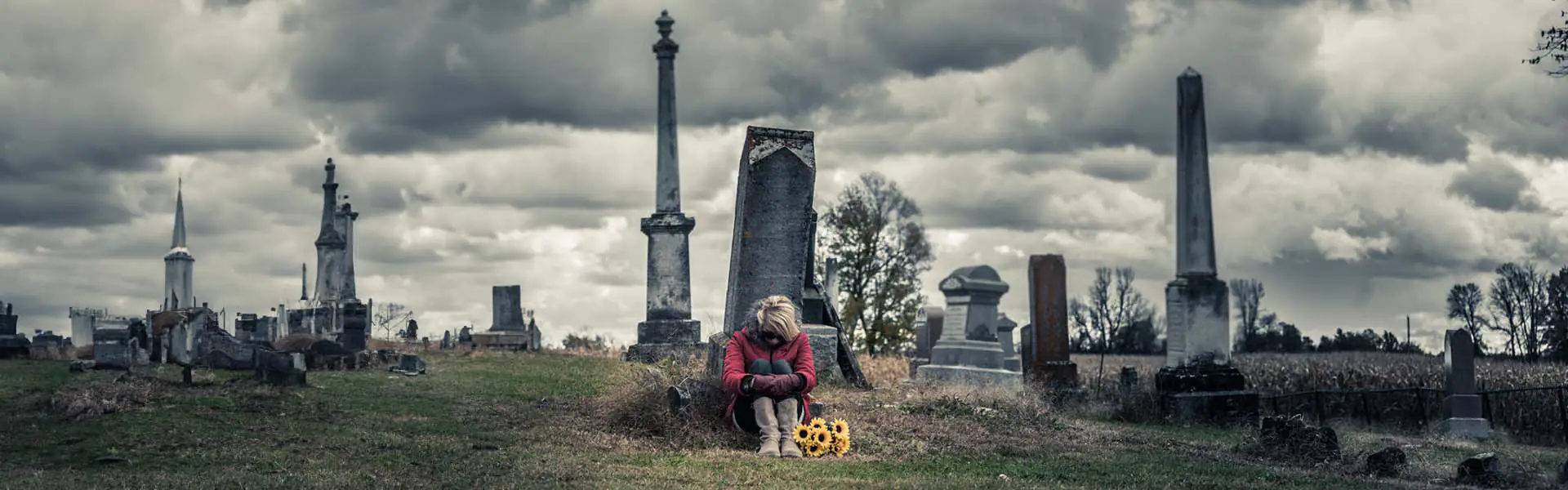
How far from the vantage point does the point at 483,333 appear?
35375 millimetres

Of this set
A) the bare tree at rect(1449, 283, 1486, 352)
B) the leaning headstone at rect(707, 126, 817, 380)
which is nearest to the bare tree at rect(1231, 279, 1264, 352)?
the bare tree at rect(1449, 283, 1486, 352)

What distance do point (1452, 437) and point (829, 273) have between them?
17555mm

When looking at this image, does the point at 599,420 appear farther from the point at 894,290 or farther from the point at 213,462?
the point at 894,290

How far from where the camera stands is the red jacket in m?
12.8

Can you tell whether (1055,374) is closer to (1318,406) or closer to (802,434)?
(1318,406)

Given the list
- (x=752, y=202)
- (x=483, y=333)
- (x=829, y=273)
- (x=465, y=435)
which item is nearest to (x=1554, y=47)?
(x=752, y=202)

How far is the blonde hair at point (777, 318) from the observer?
1272 centimetres

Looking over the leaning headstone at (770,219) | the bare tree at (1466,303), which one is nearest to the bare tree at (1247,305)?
the bare tree at (1466,303)

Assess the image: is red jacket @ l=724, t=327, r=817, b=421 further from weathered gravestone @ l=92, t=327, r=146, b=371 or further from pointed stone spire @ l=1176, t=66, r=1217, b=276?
weathered gravestone @ l=92, t=327, r=146, b=371

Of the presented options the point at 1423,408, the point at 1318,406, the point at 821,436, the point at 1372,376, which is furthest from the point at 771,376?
the point at 1372,376

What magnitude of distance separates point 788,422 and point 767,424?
20 cm

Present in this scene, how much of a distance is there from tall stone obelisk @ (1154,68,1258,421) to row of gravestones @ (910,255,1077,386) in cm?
248

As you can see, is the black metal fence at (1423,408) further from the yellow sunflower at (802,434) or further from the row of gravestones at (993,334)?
the yellow sunflower at (802,434)

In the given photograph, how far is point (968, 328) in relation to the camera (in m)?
24.2
